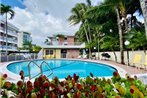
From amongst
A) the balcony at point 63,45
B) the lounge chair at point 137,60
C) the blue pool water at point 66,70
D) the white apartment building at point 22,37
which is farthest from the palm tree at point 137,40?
the white apartment building at point 22,37

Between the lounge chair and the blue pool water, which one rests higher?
the lounge chair

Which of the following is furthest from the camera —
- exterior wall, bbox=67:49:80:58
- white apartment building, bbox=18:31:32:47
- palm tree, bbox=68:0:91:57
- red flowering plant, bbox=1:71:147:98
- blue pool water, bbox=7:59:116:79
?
white apartment building, bbox=18:31:32:47

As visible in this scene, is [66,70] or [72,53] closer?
[66,70]

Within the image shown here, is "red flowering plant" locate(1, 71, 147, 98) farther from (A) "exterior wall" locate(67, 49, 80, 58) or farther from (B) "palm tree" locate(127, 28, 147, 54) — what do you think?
(A) "exterior wall" locate(67, 49, 80, 58)

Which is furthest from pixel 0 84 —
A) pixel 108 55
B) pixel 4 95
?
pixel 108 55

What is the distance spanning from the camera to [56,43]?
4094cm

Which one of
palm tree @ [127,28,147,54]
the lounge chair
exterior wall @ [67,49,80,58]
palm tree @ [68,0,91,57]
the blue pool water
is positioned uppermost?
palm tree @ [68,0,91,57]

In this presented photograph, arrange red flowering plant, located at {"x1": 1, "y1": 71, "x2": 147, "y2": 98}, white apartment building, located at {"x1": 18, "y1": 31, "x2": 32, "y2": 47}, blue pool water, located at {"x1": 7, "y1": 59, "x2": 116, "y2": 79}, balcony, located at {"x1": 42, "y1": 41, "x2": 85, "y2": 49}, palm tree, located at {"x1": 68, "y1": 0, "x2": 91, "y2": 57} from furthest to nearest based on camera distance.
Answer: white apartment building, located at {"x1": 18, "y1": 31, "x2": 32, "y2": 47}, balcony, located at {"x1": 42, "y1": 41, "x2": 85, "y2": 49}, palm tree, located at {"x1": 68, "y1": 0, "x2": 91, "y2": 57}, blue pool water, located at {"x1": 7, "y1": 59, "x2": 116, "y2": 79}, red flowering plant, located at {"x1": 1, "y1": 71, "x2": 147, "y2": 98}

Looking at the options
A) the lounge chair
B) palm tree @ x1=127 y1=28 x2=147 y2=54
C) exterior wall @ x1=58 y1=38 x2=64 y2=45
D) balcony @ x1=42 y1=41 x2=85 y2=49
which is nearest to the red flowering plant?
palm tree @ x1=127 y1=28 x2=147 y2=54

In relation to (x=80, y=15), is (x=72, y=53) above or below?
below

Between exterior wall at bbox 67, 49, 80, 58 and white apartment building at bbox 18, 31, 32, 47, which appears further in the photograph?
white apartment building at bbox 18, 31, 32, 47

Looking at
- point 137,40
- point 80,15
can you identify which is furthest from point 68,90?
point 80,15

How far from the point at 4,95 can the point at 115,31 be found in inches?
971

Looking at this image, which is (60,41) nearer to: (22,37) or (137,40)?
(137,40)
